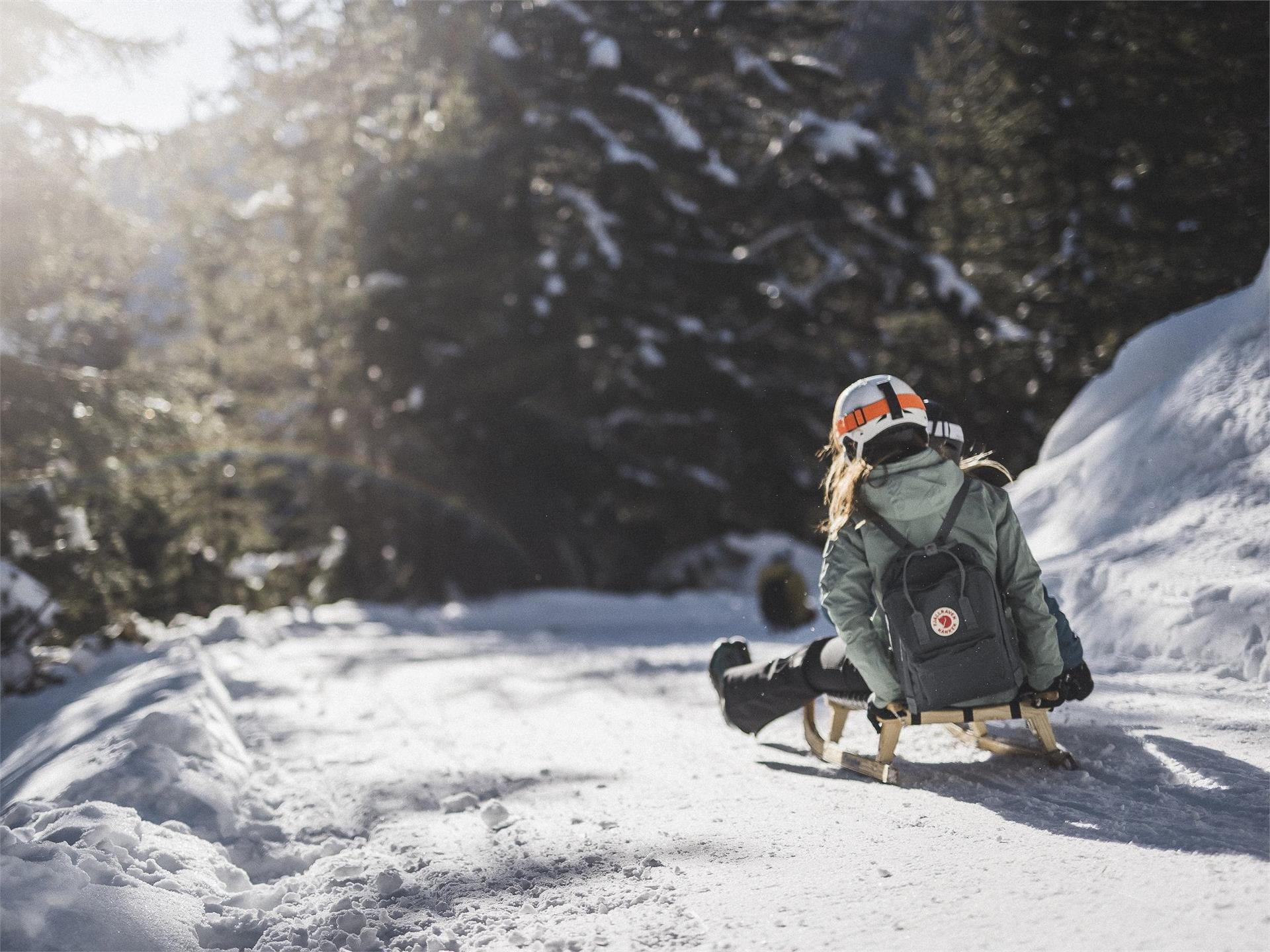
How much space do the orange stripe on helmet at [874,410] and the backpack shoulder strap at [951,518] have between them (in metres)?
0.37

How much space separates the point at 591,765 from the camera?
16.1 feet

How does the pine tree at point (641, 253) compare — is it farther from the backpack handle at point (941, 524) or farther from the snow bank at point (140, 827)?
the backpack handle at point (941, 524)

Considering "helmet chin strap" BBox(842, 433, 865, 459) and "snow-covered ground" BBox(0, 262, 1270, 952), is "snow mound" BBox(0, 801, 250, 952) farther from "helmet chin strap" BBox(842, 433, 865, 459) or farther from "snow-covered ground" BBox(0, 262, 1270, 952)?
"helmet chin strap" BBox(842, 433, 865, 459)

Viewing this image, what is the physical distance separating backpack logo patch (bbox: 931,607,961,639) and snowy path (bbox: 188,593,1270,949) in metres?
0.65

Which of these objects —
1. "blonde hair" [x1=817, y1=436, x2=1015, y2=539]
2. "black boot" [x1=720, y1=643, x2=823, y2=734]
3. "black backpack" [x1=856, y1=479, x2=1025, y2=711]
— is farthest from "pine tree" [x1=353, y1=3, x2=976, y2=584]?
"black backpack" [x1=856, y1=479, x2=1025, y2=711]

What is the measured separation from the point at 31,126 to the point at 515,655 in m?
7.98

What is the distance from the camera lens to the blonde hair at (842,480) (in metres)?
3.58

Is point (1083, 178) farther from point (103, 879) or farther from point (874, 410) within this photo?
point (103, 879)

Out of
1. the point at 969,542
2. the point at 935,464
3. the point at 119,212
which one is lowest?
the point at 969,542

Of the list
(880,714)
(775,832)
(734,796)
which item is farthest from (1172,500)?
(775,832)

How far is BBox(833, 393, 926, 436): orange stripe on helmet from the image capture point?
352 centimetres

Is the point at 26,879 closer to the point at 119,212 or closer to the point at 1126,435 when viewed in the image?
the point at 1126,435

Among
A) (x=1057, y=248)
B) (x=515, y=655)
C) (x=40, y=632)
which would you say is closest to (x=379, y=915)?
(x=40, y=632)

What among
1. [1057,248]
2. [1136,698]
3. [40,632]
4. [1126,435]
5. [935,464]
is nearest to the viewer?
[935,464]
